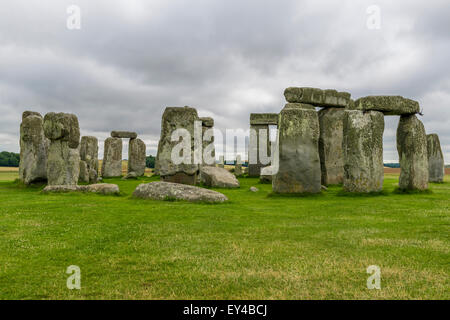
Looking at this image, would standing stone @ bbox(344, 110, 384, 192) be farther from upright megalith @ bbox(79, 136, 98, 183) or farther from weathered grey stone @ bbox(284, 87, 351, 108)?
upright megalith @ bbox(79, 136, 98, 183)

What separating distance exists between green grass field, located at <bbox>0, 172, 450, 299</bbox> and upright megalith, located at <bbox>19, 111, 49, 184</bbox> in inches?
288

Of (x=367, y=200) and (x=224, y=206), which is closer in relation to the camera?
(x=224, y=206)

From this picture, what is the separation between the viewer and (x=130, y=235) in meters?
5.74

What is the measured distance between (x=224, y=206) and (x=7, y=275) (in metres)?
5.78

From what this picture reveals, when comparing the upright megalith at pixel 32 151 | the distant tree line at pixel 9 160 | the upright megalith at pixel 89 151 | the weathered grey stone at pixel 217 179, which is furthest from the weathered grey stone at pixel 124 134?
the distant tree line at pixel 9 160

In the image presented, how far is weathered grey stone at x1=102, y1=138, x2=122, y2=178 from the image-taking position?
25969mm

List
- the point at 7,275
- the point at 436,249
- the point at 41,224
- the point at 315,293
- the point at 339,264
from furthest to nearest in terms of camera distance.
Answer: the point at 41,224 < the point at 436,249 < the point at 339,264 < the point at 7,275 < the point at 315,293

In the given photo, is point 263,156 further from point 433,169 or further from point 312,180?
point 312,180

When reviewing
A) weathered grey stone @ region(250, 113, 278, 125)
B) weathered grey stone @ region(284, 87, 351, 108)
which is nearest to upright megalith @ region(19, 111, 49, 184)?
weathered grey stone @ region(284, 87, 351, 108)

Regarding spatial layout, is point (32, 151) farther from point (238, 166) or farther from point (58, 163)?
point (238, 166)

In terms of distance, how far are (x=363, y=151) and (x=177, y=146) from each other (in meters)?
6.97

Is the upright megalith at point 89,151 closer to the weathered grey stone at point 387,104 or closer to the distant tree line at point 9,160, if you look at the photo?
the weathered grey stone at point 387,104

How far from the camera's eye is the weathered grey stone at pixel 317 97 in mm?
15146

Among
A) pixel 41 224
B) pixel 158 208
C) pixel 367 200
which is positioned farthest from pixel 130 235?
pixel 367 200
